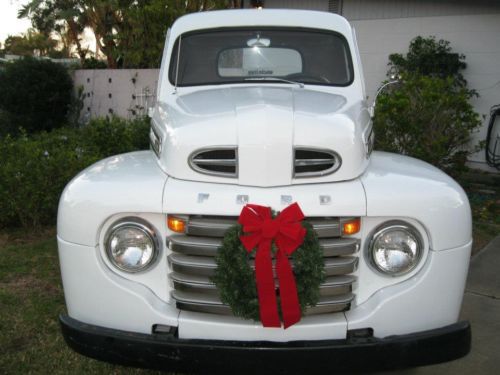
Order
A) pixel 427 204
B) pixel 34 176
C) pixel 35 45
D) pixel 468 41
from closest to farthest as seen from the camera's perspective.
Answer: pixel 427 204 < pixel 34 176 < pixel 468 41 < pixel 35 45

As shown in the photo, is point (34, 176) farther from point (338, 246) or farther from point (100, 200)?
point (338, 246)

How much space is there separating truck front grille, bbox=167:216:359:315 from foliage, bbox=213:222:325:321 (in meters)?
0.07

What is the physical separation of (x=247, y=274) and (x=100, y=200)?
0.75m

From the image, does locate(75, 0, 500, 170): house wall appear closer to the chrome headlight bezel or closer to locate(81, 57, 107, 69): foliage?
locate(81, 57, 107, 69): foliage

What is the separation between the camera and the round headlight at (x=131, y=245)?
2.51 meters

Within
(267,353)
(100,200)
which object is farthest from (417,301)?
(100,200)

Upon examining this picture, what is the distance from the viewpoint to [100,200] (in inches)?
98.3

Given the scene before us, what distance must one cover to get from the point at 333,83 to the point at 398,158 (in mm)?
869

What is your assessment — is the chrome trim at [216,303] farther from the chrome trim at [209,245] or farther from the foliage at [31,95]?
the foliage at [31,95]

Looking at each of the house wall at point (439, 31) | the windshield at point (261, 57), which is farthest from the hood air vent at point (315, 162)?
the house wall at point (439, 31)

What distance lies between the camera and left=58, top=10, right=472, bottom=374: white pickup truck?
7.97 ft

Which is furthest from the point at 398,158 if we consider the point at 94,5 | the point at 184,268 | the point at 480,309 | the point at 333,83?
the point at 94,5

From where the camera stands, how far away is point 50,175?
5.63 m

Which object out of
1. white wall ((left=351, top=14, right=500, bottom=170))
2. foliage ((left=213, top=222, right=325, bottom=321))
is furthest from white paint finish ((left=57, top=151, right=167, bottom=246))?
white wall ((left=351, top=14, right=500, bottom=170))
